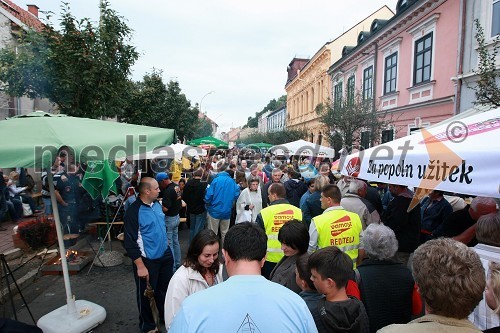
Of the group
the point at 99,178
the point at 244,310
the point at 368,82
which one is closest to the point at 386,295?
the point at 244,310

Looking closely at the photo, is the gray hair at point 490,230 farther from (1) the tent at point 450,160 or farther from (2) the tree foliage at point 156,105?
(2) the tree foliage at point 156,105

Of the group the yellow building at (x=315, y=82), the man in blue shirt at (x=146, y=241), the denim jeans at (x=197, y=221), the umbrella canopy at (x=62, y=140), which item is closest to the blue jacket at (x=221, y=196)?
the denim jeans at (x=197, y=221)

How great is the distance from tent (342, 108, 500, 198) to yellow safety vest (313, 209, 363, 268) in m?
0.54

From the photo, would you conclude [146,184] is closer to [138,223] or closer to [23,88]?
[138,223]

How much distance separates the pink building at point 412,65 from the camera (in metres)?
11.4

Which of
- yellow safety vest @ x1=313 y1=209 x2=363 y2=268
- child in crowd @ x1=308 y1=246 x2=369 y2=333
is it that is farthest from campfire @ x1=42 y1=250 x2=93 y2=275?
child in crowd @ x1=308 y1=246 x2=369 y2=333

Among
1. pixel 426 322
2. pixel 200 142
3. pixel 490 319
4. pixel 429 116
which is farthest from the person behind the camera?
pixel 200 142

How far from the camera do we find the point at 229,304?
1186 mm

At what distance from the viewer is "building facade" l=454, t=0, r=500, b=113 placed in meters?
9.45

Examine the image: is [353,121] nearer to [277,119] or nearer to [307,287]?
[307,287]

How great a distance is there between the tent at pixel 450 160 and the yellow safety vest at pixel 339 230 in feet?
1.77

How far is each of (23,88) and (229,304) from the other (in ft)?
25.5

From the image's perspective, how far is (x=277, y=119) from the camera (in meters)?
56.7

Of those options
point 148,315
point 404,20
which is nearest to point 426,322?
point 148,315
